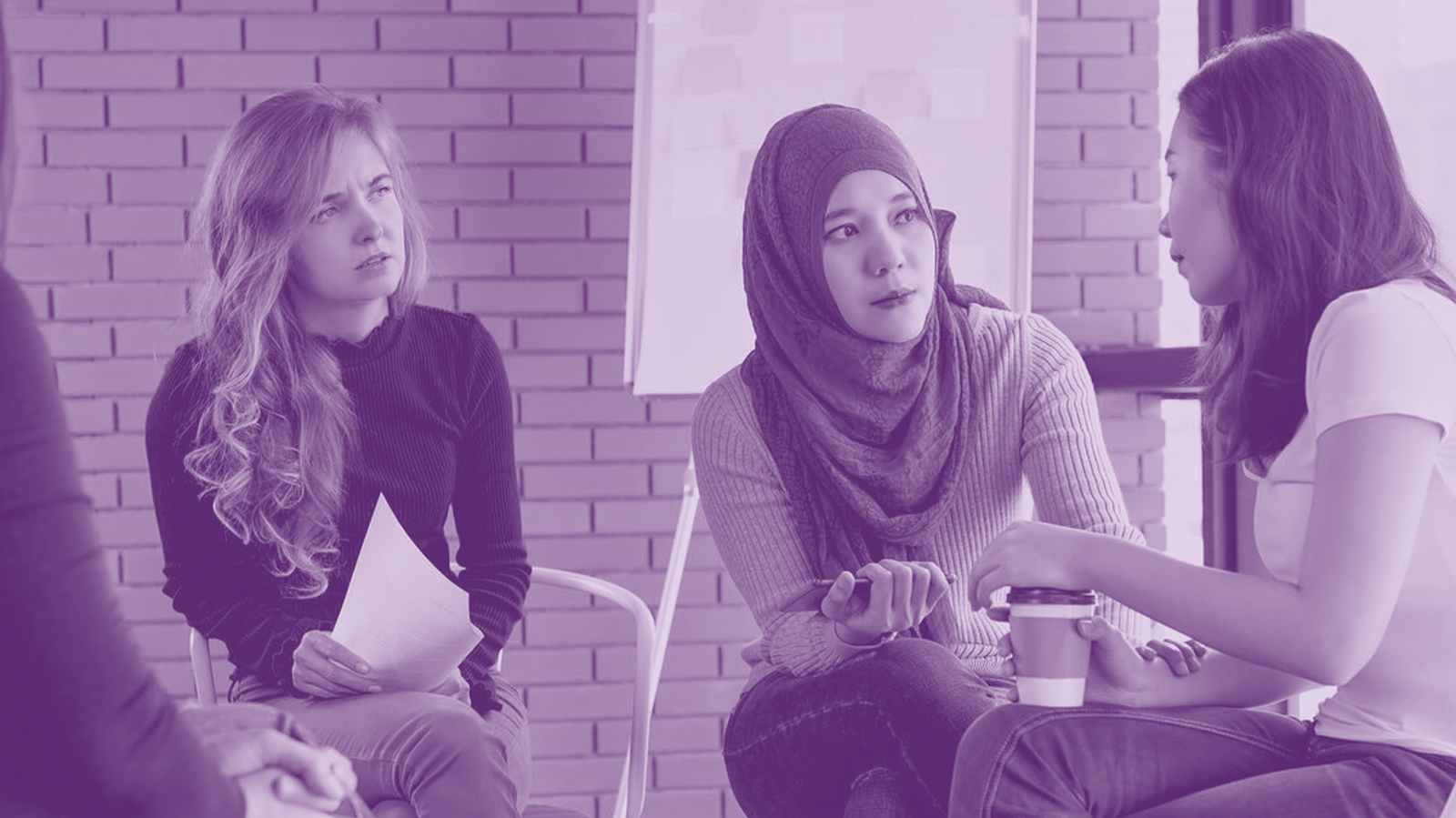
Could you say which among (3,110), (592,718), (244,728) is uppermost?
(3,110)

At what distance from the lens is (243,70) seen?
2959 mm

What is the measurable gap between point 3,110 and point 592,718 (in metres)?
2.41

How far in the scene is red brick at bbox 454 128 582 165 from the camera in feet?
9.89

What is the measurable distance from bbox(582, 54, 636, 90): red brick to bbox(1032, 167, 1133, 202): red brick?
0.89 metres

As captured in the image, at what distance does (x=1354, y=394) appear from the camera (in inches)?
47.8

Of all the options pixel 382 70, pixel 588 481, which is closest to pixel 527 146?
pixel 382 70

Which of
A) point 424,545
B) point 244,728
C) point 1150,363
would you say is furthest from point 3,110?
point 1150,363

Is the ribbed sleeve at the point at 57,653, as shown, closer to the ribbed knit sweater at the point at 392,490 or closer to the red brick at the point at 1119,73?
the ribbed knit sweater at the point at 392,490

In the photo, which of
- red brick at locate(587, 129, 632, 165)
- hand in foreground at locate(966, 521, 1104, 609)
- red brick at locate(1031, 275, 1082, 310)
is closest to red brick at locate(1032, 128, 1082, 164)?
red brick at locate(1031, 275, 1082, 310)

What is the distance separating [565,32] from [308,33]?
517 millimetres

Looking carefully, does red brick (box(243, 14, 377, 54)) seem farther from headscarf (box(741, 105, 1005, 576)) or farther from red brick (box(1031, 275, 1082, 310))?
red brick (box(1031, 275, 1082, 310))

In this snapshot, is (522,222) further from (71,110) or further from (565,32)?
(71,110)

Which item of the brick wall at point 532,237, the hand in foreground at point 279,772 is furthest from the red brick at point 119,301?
the hand in foreground at point 279,772

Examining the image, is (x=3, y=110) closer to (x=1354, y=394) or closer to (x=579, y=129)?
(x=1354, y=394)
